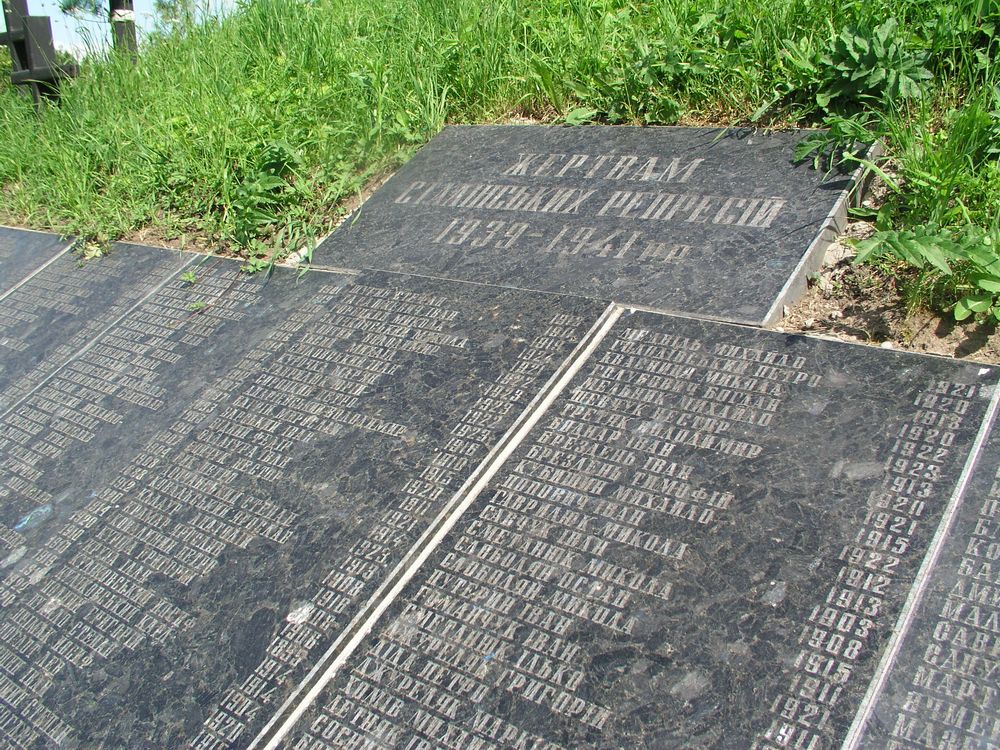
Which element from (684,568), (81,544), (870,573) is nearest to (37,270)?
(81,544)

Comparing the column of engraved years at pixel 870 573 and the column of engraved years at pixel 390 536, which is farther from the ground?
the column of engraved years at pixel 870 573

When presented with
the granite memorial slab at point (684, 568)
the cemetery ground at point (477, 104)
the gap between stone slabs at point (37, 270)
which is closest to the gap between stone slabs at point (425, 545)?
the granite memorial slab at point (684, 568)

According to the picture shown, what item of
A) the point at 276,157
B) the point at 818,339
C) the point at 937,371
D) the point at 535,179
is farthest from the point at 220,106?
the point at 937,371

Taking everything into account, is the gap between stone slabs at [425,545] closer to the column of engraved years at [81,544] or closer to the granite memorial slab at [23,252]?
the column of engraved years at [81,544]

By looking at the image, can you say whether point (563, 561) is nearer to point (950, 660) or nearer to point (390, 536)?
point (390, 536)

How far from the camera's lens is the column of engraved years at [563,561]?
1.73 meters

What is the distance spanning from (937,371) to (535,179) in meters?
1.80

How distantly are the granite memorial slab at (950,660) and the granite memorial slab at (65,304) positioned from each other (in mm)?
3151

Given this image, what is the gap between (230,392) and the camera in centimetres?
288

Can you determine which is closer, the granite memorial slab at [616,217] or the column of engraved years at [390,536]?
the column of engraved years at [390,536]

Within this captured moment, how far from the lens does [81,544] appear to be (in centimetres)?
253

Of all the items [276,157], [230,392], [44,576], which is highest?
[276,157]

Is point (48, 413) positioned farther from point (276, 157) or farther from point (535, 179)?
point (535, 179)

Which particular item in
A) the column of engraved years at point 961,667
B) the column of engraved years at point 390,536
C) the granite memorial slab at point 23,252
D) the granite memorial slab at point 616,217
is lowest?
the granite memorial slab at point 23,252
